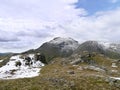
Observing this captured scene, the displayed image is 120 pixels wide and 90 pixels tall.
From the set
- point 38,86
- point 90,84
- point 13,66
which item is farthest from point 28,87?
point 13,66

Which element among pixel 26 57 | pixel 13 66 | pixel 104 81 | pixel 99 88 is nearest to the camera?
pixel 99 88

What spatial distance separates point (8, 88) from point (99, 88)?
54.0ft

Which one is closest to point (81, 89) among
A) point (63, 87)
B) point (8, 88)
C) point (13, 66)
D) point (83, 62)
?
point (63, 87)

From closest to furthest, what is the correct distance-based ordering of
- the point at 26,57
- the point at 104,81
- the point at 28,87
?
the point at 28,87, the point at 104,81, the point at 26,57

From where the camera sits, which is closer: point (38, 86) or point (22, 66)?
point (38, 86)

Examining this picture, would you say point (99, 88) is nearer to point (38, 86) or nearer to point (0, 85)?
point (38, 86)

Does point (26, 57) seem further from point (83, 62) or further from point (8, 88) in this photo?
point (8, 88)

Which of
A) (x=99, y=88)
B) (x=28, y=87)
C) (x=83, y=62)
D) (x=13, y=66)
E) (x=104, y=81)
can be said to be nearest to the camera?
(x=28, y=87)

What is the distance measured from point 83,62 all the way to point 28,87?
295ft

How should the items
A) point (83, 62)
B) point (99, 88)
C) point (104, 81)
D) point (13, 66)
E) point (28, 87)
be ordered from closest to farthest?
point (28, 87)
point (99, 88)
point (104, 81)
point (83, 62)
point (13, 66)

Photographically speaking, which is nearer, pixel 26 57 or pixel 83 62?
pixel 83 62

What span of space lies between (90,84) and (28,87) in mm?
12524

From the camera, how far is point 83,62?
128 meters

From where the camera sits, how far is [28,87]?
39.8 meters
